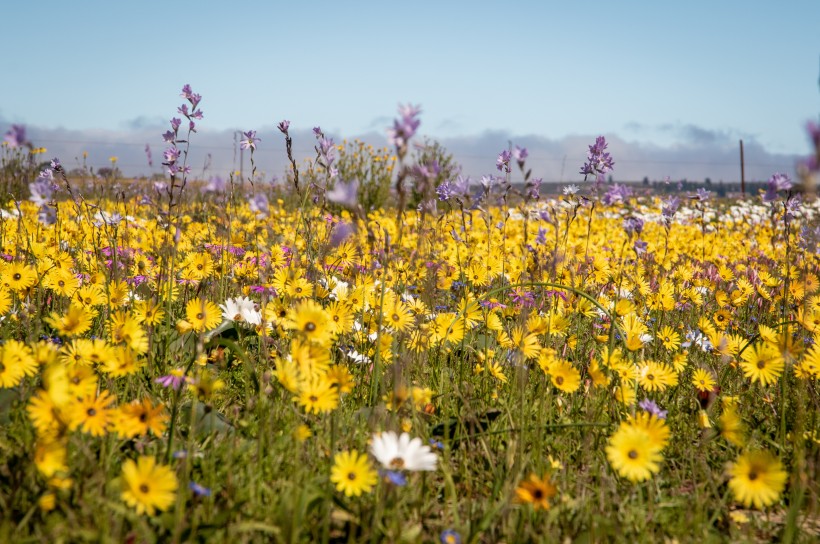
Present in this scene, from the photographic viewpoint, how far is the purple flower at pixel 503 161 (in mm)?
2734

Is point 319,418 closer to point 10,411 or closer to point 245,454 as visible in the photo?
point 245,454

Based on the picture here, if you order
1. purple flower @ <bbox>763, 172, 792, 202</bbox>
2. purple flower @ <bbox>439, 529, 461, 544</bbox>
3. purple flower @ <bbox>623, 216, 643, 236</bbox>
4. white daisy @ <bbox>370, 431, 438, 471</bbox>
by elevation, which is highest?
purple flower @ <bbox>763, 172, 792, 202</bbox>

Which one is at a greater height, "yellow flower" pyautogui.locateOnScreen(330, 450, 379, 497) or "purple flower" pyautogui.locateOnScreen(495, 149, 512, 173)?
"purple flower" pyautogui.locateOnScreen(495, 149, 512, 173)

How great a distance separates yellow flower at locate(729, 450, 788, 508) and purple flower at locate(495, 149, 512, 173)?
1.59m

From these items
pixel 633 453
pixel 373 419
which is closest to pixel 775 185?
pixel 633 453

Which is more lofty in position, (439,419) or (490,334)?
(490,334)

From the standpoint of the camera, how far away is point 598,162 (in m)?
2.43

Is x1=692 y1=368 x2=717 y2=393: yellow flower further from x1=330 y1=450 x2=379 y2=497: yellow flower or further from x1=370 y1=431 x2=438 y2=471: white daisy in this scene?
x1=330 y1=450 x2=379 y2=497: yellow flower

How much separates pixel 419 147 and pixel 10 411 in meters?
1.49

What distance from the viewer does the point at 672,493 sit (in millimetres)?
1915

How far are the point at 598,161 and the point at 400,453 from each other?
5.01 ft

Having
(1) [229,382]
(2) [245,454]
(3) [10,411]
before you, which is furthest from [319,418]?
(3) [10,411]

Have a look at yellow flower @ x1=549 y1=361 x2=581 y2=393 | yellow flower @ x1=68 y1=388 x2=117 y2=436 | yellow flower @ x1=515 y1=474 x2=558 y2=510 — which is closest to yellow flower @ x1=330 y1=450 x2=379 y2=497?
yellow flower @ x1=515 y1=474 x2=558 y2=510

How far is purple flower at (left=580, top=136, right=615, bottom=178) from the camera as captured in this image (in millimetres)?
2424
